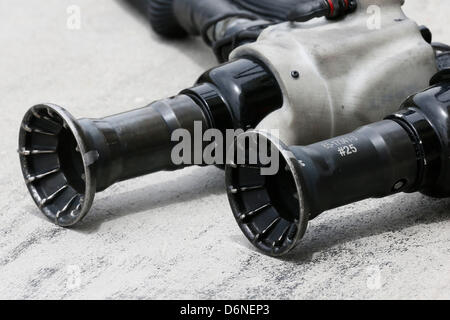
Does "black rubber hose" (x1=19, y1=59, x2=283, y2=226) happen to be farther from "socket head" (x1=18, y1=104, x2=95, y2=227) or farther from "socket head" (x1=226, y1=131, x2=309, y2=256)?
"socket head" (x1=226, y1=131, x2=309, y2=256)

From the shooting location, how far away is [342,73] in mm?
2143

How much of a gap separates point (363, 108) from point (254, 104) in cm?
27

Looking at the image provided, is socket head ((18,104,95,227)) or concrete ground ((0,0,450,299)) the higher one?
socket head ((18,104,95,227))

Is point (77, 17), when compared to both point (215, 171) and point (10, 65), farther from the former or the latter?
point (215, 171)

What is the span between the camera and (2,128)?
264 cm

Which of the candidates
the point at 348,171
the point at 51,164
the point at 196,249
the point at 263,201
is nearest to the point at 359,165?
the point at 348,171

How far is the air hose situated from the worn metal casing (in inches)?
7.9

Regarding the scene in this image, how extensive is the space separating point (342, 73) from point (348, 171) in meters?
0.43

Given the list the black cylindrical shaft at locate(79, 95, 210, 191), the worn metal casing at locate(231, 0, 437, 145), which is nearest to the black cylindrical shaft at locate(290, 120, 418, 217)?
the worn metal casing at locate(231, 0, 437, 145)

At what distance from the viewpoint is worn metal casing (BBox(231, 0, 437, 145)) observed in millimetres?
2098

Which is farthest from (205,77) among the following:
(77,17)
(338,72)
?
(77,17)

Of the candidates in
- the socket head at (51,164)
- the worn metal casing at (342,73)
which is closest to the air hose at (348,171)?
the worn metal casing at (342,73)

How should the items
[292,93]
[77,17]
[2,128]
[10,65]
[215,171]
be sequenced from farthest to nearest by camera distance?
[77,17] → [10,65] → [2,128] → [215,171] → [292,93]

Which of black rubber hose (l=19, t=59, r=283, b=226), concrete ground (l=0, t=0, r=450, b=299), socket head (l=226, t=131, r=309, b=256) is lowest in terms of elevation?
concrete ground (l=0, t=0, r=450, b=299)
